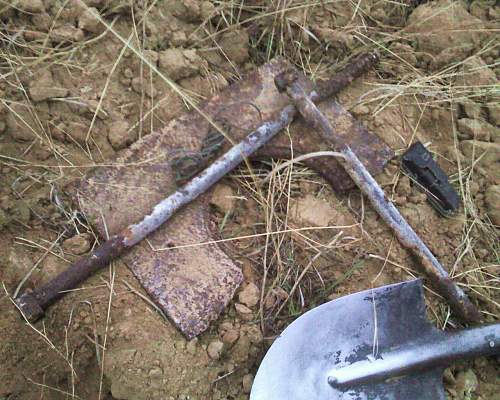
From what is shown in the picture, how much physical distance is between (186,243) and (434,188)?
1.01 meters

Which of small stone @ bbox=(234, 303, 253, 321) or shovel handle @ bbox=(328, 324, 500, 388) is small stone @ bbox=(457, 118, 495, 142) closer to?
shovel handle @ bbox=(328, 324, 500, 388)

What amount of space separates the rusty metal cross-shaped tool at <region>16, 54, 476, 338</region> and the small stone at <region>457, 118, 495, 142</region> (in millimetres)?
378

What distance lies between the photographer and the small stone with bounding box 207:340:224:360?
1.68 metres

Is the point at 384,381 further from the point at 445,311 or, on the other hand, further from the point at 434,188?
the point at 434,188

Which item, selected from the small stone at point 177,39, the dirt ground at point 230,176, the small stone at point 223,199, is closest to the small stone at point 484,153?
the dirt ground at point 230,176

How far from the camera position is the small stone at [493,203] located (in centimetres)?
206

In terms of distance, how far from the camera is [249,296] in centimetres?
178

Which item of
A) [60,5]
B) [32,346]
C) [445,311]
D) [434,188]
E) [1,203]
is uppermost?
[60,5]

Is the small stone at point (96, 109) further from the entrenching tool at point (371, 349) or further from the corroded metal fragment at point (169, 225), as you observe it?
the entrenching tool at point (371, 349)

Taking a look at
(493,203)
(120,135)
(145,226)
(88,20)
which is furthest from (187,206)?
(493,203)

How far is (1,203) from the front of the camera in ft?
5.62

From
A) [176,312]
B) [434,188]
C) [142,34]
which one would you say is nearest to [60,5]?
[142,34]

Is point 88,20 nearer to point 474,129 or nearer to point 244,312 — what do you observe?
Answer: point 244,312

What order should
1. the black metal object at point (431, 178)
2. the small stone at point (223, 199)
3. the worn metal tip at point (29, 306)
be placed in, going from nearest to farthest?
the worn metal tip at point (29, 306) → the small stone at point (223, 199) → the black metal object at point (431, 178)
